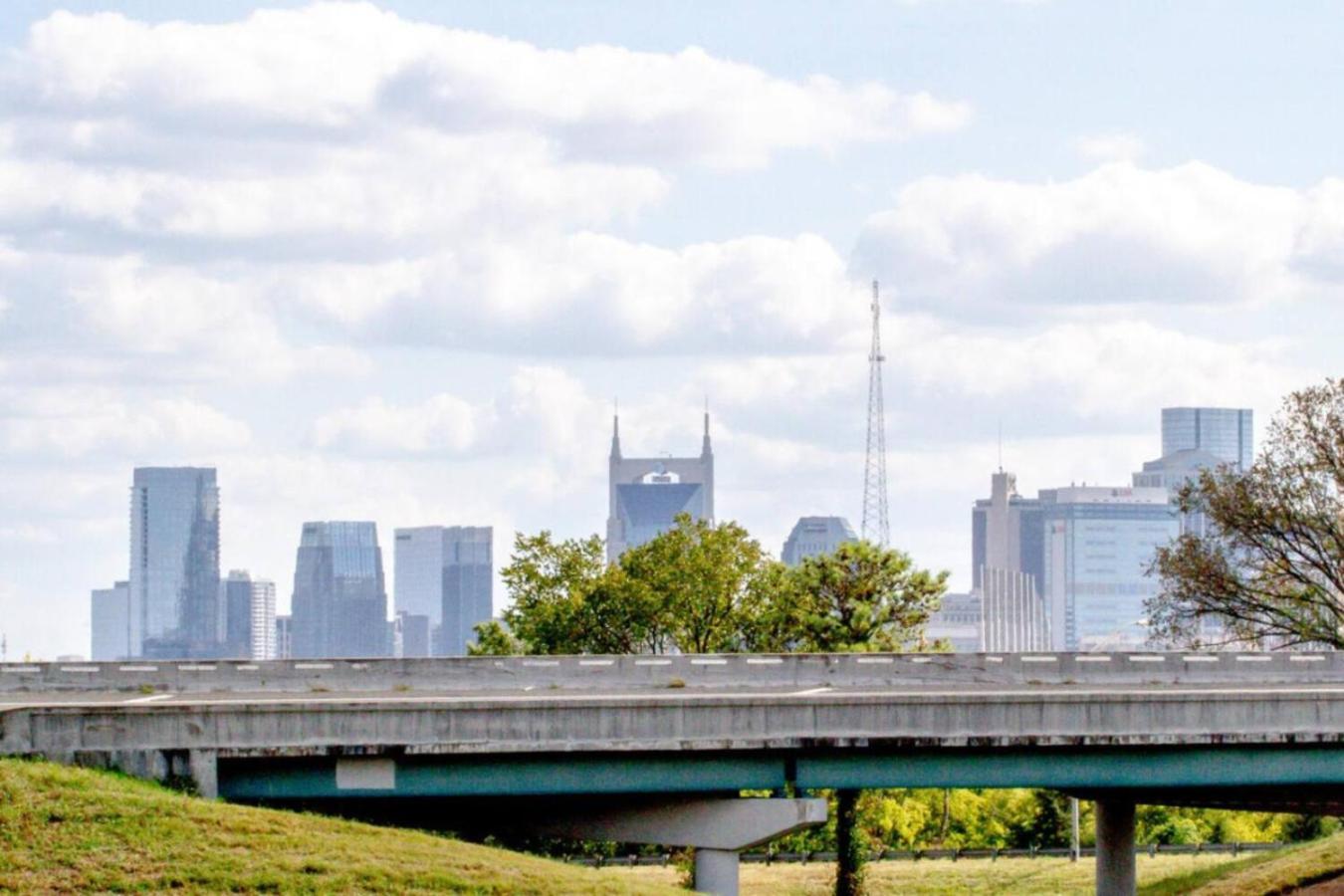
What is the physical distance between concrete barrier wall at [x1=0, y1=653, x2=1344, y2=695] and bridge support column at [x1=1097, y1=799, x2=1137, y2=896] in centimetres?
384

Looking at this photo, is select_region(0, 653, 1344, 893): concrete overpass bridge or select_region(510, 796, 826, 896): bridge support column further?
select_region(510, 796, 826, 896): bridge support column

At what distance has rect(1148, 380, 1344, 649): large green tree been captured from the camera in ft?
265

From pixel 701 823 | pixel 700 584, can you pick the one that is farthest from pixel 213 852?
pixel 700 584

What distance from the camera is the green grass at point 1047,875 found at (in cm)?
6338

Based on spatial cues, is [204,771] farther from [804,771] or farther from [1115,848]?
[1115,848]

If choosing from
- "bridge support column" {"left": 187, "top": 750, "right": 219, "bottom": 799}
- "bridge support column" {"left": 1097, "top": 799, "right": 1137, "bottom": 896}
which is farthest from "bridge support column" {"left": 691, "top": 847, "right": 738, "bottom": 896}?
"bridge support column" {"left": 1097, "top": 799, "right": 1137, "bottom": 896}

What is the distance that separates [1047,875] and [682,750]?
3338 centimetres

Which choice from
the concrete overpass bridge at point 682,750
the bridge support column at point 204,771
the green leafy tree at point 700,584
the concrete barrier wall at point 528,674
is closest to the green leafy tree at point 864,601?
the green leafy tree at point 700,584

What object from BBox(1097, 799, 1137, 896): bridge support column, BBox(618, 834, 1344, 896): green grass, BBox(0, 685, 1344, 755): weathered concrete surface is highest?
BBox(0, 685, 1344, 755): weathered concrete surface

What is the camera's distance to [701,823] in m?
51.9

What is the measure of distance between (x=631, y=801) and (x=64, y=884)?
44.0 ft

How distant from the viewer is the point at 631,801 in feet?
172

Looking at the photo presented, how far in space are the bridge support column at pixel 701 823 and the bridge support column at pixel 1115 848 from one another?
10.5 metres

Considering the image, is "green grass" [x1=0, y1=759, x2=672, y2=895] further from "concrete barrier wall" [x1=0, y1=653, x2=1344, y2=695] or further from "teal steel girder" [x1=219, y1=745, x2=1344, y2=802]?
"concrete barrier wall" [x1=0, y1=653, x2=1344, y2=695]
